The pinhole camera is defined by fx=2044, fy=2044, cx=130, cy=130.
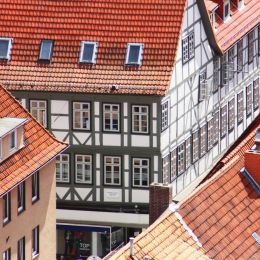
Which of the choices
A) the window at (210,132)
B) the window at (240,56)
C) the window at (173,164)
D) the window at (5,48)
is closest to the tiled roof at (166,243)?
the window at (173,164)

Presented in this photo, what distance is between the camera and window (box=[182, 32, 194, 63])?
306 ft

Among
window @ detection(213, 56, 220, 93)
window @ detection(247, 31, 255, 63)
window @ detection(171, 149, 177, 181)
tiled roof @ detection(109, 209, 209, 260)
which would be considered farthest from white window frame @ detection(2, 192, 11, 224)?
window @ detection(247, 31, 255, 63)

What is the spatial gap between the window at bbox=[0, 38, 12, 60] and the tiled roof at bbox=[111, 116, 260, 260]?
67.7 feet

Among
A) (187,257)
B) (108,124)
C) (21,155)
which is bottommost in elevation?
(187,257)

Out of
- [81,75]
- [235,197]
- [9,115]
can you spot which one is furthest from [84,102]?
[235,197]

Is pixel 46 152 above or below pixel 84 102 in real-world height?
below

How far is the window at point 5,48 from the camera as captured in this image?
304 feet

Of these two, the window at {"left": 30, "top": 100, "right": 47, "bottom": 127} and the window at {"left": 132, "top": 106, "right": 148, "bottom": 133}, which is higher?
the window at {"left": 30, "top": 100, "right": 47, "bottom": 127}

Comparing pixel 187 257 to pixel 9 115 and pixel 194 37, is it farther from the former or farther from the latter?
pixel 194 37

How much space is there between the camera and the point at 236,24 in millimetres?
101562

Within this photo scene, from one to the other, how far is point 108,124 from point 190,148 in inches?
233

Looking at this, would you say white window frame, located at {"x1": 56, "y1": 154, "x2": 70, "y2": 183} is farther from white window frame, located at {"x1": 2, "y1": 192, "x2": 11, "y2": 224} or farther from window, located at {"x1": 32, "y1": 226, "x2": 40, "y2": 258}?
white window frame, located at {"x1": 2, "y1": 192, "x2": 11, "y2": 224}

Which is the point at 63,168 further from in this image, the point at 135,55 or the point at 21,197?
the point at 21,197

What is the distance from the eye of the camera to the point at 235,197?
7250 cm
